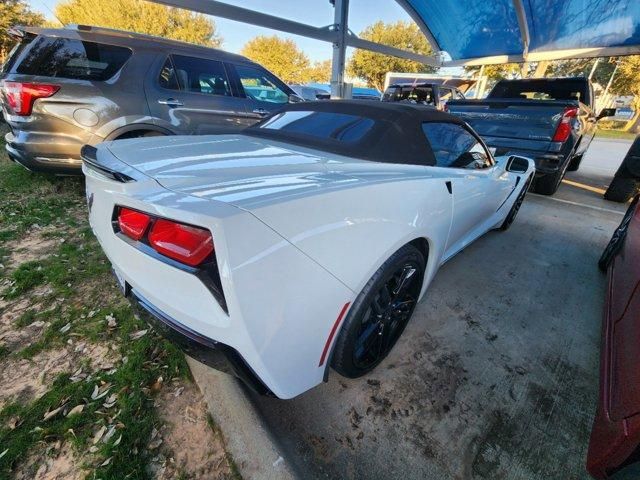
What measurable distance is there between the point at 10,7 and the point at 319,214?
27965mm

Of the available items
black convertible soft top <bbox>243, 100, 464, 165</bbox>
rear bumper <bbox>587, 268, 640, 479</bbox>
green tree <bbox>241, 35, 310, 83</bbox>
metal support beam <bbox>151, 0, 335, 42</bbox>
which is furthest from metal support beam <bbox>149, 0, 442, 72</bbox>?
green tree <bbox>241, 35, 310, 83</bbox>

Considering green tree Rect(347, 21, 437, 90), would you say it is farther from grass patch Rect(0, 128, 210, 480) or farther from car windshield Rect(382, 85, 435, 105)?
grass patch Rect(0, 128, 210, 480)

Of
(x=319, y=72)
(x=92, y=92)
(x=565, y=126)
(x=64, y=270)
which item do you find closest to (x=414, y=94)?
(x=565, y=126)

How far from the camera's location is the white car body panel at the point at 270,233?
96cm

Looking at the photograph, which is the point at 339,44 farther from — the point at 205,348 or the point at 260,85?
the point at 205,348

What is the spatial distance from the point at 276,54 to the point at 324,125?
4039 centimetres

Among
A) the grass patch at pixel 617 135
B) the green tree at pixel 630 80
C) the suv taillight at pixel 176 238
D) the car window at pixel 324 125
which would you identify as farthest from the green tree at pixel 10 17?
the green tree at pixel 630 80

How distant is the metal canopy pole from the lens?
969 cm

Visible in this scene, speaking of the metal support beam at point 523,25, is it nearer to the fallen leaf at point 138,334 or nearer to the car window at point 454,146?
the car window at point 454,146

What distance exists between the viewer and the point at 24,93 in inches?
115

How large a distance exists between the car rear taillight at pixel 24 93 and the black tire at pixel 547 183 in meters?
6.64

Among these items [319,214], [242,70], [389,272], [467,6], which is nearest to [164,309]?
[319,214]

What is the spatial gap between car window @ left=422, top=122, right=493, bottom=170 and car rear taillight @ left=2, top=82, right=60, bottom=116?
3566 mm

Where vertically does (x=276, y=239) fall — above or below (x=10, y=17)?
below
